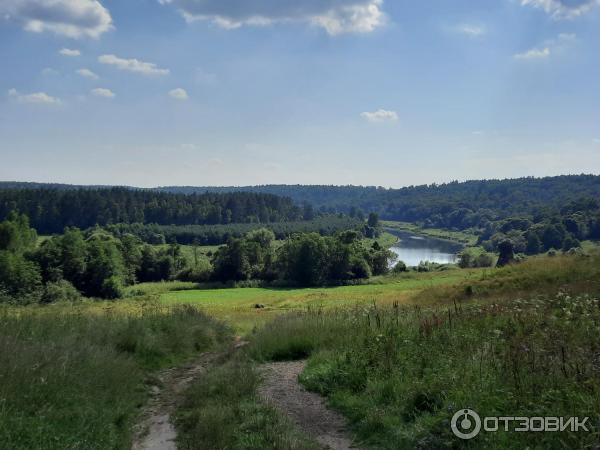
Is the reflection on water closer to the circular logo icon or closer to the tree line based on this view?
the tree line

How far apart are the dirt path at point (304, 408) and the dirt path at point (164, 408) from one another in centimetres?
164

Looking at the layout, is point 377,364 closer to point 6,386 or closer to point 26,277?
point 6,386

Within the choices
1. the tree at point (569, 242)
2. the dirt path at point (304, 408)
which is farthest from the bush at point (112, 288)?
the tree at point (569, 242)

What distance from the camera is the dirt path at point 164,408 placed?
6766mm

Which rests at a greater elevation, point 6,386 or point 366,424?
point 6,386

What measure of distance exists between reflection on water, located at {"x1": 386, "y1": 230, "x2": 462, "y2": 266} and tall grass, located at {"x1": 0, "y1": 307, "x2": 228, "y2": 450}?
112179mm

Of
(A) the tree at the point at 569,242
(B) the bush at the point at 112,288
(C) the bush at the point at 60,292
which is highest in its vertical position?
(A) the tree at the point at 569,242

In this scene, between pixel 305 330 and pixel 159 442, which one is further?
pixel 305 330

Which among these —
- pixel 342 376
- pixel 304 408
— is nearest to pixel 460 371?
pixel 342 376

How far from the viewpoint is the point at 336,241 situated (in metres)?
99.4

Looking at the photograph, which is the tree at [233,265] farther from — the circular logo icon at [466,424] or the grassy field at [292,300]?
the circular logo icon at [466,424]

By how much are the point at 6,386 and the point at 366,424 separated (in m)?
4.83

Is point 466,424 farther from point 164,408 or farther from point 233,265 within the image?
point 233,265

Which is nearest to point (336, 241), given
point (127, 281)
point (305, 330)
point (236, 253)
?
point (236, 253)
